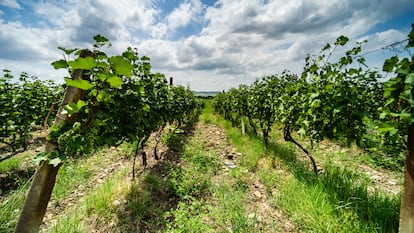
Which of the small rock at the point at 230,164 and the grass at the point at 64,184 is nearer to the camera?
the grass at the point at 64,184

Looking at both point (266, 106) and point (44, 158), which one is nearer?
point (44, 158)

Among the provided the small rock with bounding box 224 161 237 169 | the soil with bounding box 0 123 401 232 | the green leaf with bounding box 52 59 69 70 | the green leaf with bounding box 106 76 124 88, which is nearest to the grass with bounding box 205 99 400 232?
the soil with bounding box 0 123 401 232

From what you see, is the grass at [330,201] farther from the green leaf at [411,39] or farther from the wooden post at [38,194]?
the wooden post at [38,194]

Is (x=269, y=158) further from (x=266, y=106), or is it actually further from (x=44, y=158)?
(x=44, y=158)

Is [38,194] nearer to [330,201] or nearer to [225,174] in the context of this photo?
[225,174]

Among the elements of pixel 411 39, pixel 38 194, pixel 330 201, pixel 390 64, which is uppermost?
pixel 411 39

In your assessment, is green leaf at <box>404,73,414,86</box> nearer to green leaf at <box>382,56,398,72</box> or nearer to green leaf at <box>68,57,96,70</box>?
green leaf at <box>382,56,398,72</box>

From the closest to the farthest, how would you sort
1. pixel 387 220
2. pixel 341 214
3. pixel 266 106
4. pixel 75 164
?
pixel 387 220 → pixel 341 214 → pixel 75 164 → pixel 266 106

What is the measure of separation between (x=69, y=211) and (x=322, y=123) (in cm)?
387

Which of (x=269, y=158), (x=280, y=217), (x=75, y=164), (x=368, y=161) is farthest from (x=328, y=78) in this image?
(x=75, y=164)

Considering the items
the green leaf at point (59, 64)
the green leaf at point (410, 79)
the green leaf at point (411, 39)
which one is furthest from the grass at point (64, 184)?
the green leaf at point (411, 39)

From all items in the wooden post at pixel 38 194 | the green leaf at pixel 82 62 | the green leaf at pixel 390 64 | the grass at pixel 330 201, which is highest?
the green leaf at pixel 82 62

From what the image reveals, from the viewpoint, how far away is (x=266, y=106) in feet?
17.0

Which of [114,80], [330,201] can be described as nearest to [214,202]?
[330,201]
